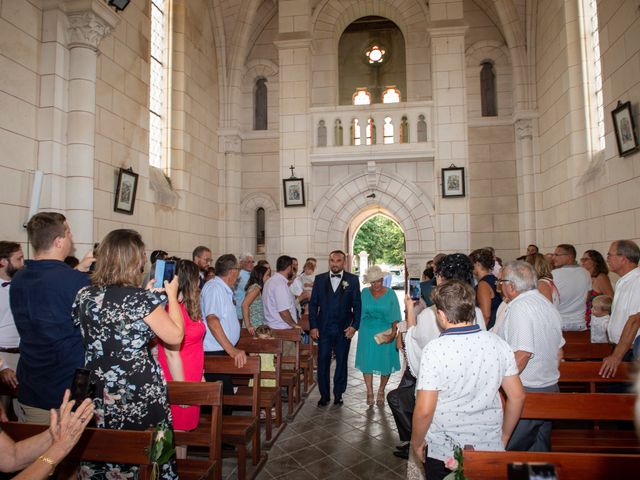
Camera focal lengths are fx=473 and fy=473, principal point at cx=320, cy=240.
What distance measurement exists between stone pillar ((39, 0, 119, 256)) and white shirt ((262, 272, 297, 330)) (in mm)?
2709

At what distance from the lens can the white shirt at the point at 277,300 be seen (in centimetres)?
582

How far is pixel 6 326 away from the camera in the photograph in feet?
12.8

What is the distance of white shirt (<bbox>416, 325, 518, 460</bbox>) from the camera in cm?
222

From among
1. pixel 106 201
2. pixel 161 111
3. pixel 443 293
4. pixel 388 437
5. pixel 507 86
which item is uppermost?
pixel 507 86

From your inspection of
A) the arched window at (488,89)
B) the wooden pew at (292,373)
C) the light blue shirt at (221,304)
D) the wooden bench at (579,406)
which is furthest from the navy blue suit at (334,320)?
the arched window at (488,89)

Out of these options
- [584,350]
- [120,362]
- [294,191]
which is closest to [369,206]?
[294,191]

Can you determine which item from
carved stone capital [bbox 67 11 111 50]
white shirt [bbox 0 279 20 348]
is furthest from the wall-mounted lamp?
white shirt [bbox 0 279 20 348]

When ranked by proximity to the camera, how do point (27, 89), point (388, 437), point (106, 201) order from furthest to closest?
point (106, 201) < point (27, 89) < point (388, 437)

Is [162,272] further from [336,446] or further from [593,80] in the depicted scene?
[593,80]

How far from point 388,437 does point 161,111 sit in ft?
26.4

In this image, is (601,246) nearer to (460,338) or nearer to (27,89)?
(460,338)

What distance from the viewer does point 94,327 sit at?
2.30 meters

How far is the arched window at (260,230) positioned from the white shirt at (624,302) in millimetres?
9740

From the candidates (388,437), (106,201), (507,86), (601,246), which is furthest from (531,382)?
(507,86)
